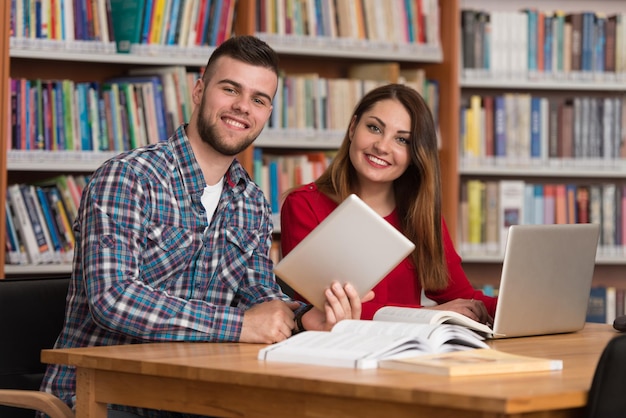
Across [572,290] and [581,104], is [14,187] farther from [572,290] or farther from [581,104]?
[581,104]

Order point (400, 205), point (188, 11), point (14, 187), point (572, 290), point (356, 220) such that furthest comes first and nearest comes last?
point (188, 11) → point (14, 187) → point (400, 205) → point (572, 290) → point (356, 220)

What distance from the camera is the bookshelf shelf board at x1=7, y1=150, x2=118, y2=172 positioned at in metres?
3.54

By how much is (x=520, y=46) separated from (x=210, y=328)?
2.73m

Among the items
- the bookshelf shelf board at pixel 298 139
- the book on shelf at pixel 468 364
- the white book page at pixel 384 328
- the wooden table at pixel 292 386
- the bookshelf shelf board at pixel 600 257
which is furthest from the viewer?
the bookshelf shelf board at pixel 600 257

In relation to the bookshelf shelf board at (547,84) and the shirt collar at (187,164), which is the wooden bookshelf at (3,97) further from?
the bookshelf shelf board at (547,84)

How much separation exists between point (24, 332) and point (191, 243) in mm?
436

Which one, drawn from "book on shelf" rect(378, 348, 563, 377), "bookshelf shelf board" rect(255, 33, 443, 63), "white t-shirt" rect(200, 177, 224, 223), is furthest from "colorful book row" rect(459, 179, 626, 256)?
"book on shelf" rect(378, 348, 563, 377)

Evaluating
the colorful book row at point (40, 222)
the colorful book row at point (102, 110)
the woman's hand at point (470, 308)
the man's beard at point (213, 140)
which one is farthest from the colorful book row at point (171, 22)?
the woman's hand at point (470, 308)

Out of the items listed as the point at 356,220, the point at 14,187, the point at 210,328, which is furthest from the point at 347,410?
the point at 14,187

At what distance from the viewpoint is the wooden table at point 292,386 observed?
1387mm

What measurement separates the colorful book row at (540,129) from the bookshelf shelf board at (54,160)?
62.1 inches

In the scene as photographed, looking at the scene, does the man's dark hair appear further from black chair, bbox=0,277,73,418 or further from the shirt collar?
black chair, bbox=0,277,73,418

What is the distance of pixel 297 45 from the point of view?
398 cm

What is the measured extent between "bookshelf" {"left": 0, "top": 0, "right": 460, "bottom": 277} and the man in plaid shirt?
125 centimetres
